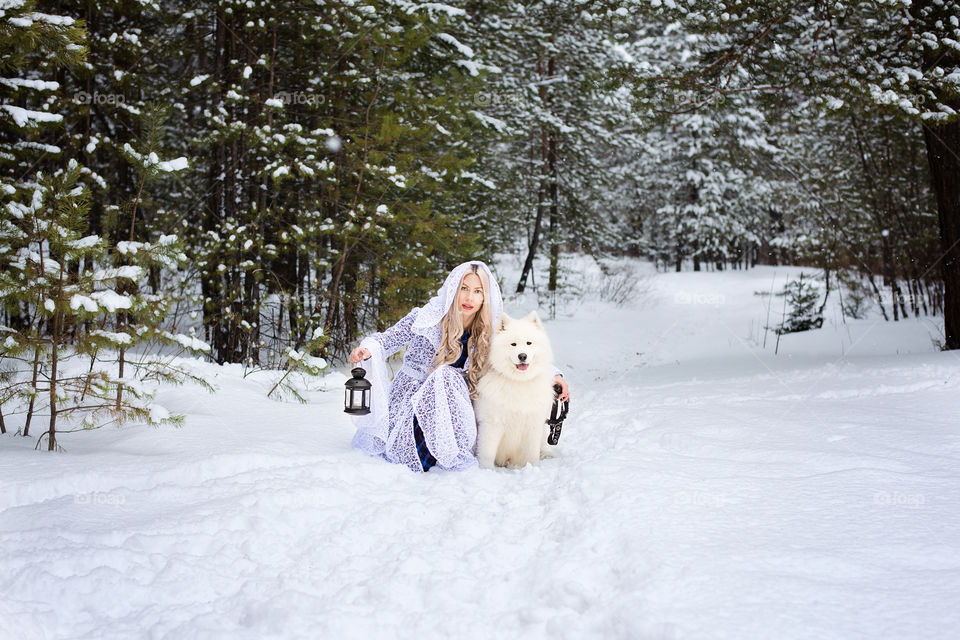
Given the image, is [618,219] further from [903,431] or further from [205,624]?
[205,624]

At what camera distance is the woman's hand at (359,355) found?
401 centimetres

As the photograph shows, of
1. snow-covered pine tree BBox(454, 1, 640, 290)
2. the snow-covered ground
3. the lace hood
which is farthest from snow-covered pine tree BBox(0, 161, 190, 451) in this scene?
snow-covered pine tree BBox(454, 1, 640, 290)

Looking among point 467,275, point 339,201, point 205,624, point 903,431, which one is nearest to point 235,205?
point 339,201

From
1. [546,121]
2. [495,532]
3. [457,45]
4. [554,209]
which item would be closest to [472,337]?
[495,532]

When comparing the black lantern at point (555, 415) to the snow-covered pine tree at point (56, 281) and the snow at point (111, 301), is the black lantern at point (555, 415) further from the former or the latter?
the snow at point (111, 301)

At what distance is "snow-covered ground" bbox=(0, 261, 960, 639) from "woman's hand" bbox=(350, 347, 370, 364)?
0.70 meters

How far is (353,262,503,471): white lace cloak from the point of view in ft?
13.7

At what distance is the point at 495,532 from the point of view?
2.96m

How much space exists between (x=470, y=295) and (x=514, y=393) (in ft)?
2.60

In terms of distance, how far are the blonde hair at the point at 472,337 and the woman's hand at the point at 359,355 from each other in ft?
1.69

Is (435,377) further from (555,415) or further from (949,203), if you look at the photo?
(949,203)

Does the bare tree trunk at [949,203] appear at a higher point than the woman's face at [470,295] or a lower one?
higher

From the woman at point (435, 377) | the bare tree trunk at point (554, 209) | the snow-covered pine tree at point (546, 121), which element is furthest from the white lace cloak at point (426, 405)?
the bare tree trunk at point (554, 209)

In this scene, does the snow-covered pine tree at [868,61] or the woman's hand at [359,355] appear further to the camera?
the snow-covered pine tree at [868,61]
